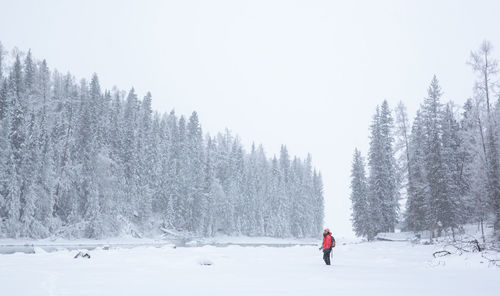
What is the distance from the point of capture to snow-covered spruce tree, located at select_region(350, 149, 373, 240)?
49938 mm

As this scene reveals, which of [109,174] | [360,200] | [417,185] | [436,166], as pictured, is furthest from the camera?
[360,200]

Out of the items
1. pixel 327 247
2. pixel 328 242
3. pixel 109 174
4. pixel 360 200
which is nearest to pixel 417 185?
pixel 360 200

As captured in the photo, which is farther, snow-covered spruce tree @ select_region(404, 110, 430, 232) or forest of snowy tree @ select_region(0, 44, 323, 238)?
forest of snowy tree @ select_region(0, 44, 323, 238)

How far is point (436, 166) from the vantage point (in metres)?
37.0

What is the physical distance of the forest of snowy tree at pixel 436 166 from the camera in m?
30.5

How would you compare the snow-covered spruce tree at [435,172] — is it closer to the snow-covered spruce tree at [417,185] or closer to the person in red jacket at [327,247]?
the snow-covered spruce tree at [417,185]

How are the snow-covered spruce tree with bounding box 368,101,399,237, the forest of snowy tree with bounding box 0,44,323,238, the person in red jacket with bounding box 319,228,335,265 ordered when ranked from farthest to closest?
the snow-covered spruce tree with bounding box 368,101,399,237
the forest of snowy tree with bounding box 0,44,323,238
the person in red jacket with bounding box 319,228,335,265

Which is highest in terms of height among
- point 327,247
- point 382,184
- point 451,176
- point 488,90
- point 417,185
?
point 488,90

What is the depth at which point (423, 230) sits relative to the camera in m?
44.7

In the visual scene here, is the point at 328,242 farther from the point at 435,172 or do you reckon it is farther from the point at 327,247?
the point at 435,172

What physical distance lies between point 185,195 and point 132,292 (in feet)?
179

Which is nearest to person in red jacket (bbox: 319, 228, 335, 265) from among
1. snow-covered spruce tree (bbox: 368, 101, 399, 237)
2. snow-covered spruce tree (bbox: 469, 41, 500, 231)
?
snow-covered spruce tree (bbox: 469, 41, 500, 231)

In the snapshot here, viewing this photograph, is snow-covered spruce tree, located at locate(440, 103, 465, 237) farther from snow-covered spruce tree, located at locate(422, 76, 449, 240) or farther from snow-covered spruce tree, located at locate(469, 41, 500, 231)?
snow-covered spruce tree, located at locate(469, 41, 500, 231)

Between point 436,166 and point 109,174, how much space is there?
36.5 metres
